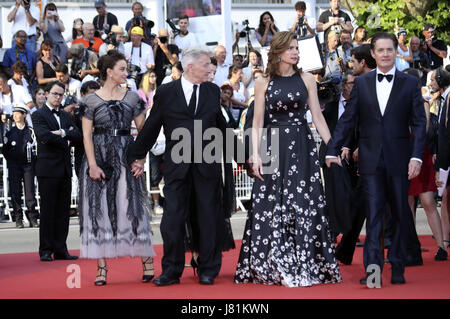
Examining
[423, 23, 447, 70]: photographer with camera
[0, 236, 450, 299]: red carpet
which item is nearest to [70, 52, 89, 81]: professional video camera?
[0, 236, 450, 299]: red carpet

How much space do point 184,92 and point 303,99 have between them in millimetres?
1030

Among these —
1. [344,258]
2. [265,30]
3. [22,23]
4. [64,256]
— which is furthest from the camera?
[265,30]

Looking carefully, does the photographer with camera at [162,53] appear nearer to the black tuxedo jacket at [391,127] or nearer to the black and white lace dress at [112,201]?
the black and white lace dress at [112,201]

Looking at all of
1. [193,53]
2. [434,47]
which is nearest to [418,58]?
[434,47]

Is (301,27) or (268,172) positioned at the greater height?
(301,27)

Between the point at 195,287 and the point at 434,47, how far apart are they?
41.1 feet

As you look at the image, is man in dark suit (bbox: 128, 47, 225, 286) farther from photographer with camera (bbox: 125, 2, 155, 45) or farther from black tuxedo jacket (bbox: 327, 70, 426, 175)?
photographer with camera (bbox: 125, 2, 155, 45)

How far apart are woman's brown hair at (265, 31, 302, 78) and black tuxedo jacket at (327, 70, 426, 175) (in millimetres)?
709

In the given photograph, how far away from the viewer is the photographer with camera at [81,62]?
15406 millimetres

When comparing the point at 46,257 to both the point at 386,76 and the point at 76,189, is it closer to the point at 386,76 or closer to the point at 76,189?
the point at 386,76

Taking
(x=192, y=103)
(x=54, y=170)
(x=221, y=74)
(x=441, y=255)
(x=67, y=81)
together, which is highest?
(x=221, y=74)

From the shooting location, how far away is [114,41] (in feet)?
53.1

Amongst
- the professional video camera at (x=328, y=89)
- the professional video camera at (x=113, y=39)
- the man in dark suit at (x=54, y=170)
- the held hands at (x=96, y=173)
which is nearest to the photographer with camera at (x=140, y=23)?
the professional video camera at (x=113, y=39)
